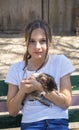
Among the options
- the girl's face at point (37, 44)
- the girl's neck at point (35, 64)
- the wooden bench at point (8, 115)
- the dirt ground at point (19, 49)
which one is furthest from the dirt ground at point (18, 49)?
the girl's face at point (37, 44)


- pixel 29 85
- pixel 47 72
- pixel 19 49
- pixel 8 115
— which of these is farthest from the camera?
pixel 19 49

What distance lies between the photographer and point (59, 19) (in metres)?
10.6

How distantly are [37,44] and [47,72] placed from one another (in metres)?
0.21

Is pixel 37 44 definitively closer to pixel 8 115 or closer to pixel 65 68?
pixel 65 68

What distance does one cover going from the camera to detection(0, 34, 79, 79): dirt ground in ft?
23.4

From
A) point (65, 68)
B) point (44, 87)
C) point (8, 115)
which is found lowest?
point (8, 115)

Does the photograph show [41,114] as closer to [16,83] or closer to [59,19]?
[16,83]

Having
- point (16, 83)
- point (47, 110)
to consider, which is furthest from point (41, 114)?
point (16, 83)

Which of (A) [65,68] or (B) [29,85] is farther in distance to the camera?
(A) [65,68]

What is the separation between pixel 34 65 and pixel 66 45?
5978 millimetres

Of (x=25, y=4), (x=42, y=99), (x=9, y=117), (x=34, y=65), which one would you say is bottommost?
(x=9, y=117)

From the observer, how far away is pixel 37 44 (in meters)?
2.79

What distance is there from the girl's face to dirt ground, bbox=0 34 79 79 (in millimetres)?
3227

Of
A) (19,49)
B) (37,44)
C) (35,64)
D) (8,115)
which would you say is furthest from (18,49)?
(37,44)
